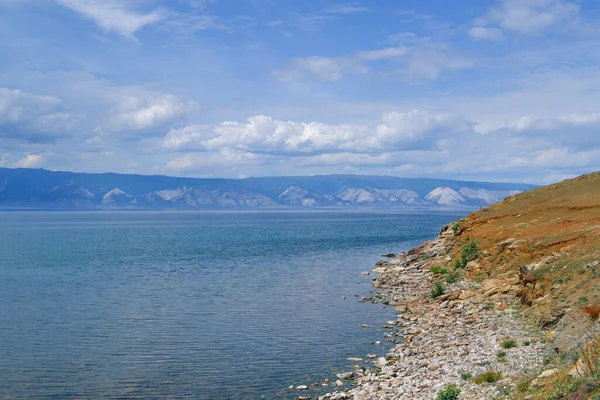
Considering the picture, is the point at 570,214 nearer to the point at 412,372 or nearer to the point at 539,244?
the point at 539,244

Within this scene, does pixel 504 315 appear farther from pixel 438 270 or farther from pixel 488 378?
pixel 438 270

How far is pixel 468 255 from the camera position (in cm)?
5488

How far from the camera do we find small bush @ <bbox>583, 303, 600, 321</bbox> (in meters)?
24.4

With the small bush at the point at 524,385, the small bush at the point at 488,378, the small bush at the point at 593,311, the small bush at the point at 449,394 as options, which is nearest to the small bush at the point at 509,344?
the small bush at the point at 593,311

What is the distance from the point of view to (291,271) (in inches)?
2864

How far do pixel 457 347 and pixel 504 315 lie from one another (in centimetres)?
647

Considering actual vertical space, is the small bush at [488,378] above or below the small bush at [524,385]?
below

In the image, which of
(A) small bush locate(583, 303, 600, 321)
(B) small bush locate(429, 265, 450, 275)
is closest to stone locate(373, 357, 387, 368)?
(A) small bush locate(583, 303, 600, 321)

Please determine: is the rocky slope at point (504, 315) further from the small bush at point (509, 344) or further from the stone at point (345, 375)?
the stone at point (345, 375)

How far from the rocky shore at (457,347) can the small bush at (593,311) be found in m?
2.60

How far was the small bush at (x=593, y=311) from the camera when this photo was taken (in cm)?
2435

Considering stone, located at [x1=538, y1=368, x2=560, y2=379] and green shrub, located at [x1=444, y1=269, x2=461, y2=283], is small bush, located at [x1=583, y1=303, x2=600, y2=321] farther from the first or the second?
green shrub, located at [x1=444, y1=269, x2=461, y2=283]

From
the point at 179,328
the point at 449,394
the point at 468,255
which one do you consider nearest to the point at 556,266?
the point at 468,255

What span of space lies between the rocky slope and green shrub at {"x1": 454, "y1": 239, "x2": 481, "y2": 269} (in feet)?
0.34
